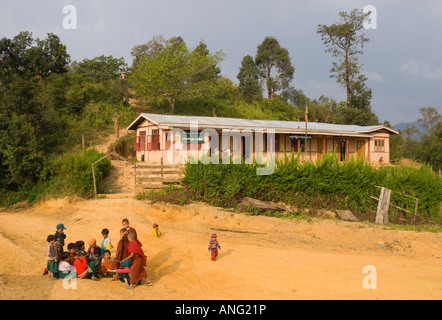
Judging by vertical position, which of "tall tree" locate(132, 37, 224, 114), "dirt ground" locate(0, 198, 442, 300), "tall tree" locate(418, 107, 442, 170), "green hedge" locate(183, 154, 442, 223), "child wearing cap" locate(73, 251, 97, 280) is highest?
"tall tree" locate(132, 37, 224, 114)

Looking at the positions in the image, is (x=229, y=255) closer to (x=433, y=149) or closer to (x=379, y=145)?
(x=379, y=145)

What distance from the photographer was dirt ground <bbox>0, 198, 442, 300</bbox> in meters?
8.27

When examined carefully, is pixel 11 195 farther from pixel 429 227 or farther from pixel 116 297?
pixel 429 227

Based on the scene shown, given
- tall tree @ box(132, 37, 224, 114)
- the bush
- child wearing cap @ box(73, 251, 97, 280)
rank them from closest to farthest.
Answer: child wearing cap @ box(73, 251, 97, 280) → the bush → tall tree @ box(132, 37, 224, 114)

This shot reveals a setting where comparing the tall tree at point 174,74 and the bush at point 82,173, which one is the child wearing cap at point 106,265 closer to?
the bush at point 82,173

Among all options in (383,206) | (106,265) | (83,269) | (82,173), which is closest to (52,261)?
(83,269)

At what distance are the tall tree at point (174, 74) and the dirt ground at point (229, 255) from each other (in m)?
20.6

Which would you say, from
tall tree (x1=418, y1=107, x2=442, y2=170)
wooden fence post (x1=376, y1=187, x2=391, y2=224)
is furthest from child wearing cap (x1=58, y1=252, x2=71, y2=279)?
tall tree (x1=418, y1=107, x2=442, y2=170)

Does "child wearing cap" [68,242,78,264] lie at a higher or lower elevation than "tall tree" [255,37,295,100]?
lower

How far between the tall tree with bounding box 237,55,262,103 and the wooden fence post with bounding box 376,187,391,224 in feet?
124

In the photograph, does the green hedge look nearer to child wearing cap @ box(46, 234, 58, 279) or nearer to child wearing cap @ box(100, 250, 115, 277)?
child wearing cap @ box(100, 250, 115, 277)

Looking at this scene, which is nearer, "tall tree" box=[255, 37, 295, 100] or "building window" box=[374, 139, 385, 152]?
"building window" box=[374, 139, 385, 152]

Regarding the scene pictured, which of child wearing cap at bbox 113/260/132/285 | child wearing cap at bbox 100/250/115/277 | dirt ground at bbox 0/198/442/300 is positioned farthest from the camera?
child wearing cap at bbox 100/250/115/277
